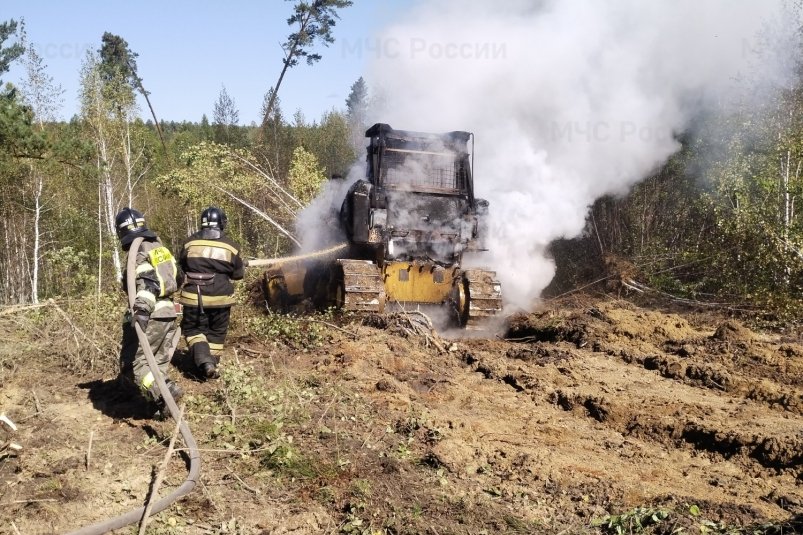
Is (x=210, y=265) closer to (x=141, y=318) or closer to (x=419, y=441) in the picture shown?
(x=141, y=318)

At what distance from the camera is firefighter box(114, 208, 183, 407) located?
5.41 metres

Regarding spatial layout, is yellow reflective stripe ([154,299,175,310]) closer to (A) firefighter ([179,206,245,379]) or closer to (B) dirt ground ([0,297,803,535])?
(A) firefighter ([179,206,245,379])

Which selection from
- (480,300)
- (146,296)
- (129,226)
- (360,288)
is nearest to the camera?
(146,296)

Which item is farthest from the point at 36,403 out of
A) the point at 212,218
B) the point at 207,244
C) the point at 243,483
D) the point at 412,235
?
the point at 412,235

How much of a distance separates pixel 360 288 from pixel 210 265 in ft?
10.8

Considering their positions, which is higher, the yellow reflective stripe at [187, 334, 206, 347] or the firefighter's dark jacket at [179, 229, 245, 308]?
the firefighter's dark jacket at [179, 229, 245, 308]

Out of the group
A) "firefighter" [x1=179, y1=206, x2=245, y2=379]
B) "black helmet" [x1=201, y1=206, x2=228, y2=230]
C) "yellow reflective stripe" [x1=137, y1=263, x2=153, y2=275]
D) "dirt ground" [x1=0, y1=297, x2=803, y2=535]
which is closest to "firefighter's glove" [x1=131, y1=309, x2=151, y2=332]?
"yellow reflective stripe" [x1=137, y1=263, x2=153, y2=275]

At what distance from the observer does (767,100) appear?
1611 cm

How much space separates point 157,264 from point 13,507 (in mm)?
2312

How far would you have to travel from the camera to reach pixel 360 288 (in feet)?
30.9

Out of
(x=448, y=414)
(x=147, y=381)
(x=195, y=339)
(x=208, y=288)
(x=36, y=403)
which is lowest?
(x=448, y=414)

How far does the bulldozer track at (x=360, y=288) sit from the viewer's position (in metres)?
9.34

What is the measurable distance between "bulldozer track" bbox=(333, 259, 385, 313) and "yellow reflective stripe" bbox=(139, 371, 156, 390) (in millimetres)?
4258

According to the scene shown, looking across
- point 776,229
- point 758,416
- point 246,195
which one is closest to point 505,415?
point 758,416
